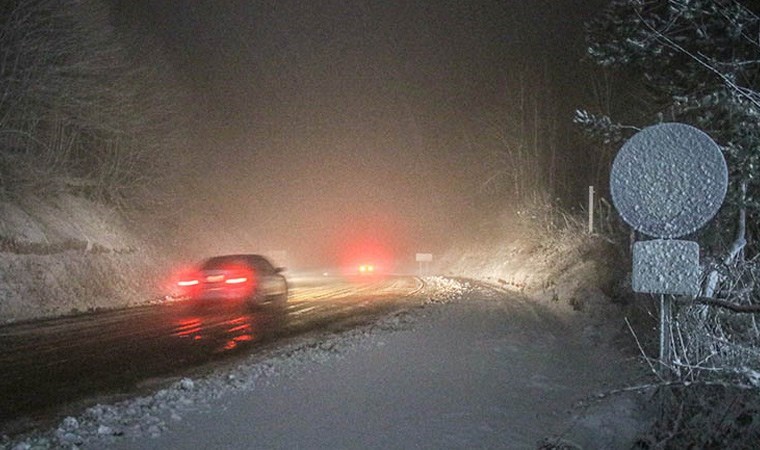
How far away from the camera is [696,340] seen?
5164 mm

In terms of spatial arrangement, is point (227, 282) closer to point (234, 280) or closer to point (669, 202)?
point (234, 280)

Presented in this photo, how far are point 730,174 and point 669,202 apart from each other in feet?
9.87

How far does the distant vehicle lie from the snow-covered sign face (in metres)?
13.5

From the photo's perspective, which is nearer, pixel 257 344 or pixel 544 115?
pixel 257 344

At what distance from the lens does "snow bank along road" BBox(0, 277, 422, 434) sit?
24.2ft

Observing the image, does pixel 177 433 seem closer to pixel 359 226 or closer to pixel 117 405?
pixel 117 405

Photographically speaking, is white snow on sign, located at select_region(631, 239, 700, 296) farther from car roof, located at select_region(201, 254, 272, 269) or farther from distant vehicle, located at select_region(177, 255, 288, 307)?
car roof, located at select_region(201, 254, 272, 269)

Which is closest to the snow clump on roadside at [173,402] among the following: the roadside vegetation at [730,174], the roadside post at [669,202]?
the roadside vegetation at [730,174]

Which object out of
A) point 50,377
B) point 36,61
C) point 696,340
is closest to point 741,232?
point 696,340

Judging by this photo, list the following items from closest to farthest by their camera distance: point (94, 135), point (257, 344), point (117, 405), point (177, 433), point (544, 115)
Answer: point (177, 433) < point (117, 405) < point (257, 344) < point (94, 135) < point (544, 115)

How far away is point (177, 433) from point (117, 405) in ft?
4.57

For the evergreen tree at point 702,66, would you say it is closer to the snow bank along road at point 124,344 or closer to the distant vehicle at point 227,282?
the snow bank along road at point 124,344

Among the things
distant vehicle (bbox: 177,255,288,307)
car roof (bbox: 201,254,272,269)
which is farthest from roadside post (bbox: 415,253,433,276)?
distant vehicle (bbox: 177,255,288,307)

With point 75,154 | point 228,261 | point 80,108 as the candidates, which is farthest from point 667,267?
point 75,154
